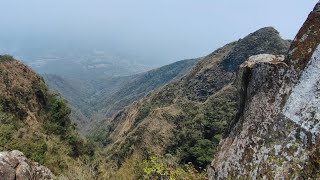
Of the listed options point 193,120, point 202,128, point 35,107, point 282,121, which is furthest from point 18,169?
point 193,120

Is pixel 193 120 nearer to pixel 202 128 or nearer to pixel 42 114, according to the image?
pixel 202 128

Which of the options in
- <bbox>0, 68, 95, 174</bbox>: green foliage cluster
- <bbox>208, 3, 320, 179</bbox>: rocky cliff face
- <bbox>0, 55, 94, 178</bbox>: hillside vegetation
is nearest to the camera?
<bbox>208, 3, 320, 179</bbox>: rocky cliff face

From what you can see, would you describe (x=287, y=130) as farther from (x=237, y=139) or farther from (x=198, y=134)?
(x=198, y=134)

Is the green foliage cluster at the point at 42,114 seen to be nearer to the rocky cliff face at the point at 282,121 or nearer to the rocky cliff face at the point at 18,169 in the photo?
the rocky cliff face at the point at 18,169

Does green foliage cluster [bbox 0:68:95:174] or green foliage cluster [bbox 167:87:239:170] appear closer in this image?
green foliage cluster [bbox 0:68:95:174]

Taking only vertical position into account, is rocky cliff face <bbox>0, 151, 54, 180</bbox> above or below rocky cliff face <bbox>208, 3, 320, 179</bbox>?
below

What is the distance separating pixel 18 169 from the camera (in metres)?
17.6

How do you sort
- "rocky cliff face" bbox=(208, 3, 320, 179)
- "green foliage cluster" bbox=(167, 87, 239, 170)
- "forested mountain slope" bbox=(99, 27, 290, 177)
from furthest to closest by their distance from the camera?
"forested mountain slope" bbox=(99, 27, 290, 177) → "green foliage cluster" bbox=(167, 87, 239, 170) → "rocky cliff face" bbox=(208, 3, 320, 179)

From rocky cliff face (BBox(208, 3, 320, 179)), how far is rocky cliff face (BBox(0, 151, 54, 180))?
32.4 ft

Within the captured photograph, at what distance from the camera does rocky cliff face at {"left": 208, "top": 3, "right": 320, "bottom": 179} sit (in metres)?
8.39

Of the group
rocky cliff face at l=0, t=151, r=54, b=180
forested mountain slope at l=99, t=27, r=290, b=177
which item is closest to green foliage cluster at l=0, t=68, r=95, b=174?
forested mountain slope at l=99, t=27, r=290, b=177

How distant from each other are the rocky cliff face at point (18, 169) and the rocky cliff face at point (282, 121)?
9.89m

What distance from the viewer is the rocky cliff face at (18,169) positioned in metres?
16.9

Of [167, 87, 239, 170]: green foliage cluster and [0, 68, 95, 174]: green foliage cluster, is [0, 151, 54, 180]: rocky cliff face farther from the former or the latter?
[167, 87, 239, 170]: green foliage cluster
